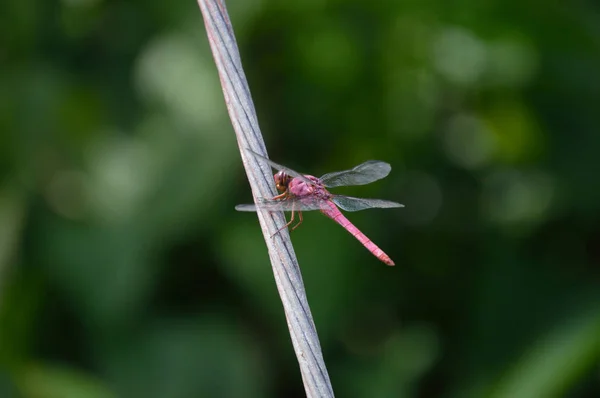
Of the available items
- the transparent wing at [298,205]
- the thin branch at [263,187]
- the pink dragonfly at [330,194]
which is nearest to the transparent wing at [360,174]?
the pink dragonfly at [330,194]

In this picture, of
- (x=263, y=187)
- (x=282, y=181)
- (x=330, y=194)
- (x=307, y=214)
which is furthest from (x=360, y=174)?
(x=263, y=187)

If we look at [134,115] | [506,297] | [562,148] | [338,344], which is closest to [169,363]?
[338,344]

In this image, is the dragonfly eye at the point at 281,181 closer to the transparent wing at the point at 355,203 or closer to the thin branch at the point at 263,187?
the transparent wing at the point at 355,203

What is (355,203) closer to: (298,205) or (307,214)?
(298,205)

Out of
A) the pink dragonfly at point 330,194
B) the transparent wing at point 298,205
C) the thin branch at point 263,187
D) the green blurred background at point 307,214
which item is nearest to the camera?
the thin branch at point 263,187

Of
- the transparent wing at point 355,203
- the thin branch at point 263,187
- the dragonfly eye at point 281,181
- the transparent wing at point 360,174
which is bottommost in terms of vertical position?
the thin branch at point 263,187

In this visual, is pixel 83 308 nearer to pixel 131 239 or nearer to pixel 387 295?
pixel 131 239

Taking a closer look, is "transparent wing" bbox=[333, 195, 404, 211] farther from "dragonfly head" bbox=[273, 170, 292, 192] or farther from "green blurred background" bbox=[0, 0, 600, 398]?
"green blurred background" bbox=[0, 0, 600, 398]

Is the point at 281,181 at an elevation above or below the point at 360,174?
below
